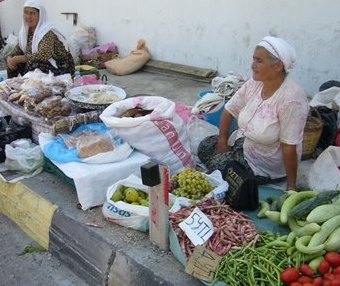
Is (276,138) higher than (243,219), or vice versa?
(276,138)

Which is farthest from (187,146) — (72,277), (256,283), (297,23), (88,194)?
(297,23)

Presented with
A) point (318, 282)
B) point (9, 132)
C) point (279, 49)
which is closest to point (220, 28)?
point (279, 49)

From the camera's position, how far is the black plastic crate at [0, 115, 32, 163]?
4.01m

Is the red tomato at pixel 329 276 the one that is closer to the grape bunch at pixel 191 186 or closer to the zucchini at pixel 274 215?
the zucchini at pixel 274 215

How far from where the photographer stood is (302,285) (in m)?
2.20

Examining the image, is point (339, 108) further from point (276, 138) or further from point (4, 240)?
point (4, 240)

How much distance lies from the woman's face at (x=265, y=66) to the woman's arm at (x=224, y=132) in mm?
644

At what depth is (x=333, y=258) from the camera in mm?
2316

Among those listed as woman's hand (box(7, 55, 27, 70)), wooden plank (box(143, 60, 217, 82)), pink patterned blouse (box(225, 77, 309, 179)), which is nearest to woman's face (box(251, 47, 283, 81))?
pink patterned blouse (box(225, 77, 309, 179))

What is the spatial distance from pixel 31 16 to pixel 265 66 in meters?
2.91

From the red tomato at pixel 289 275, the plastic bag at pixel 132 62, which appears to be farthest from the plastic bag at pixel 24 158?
the plastic bag at pixel 132 62

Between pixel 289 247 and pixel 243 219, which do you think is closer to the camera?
pixel 289 247

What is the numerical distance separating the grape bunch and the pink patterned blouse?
0.57m

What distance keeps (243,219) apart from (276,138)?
2.73 ft
